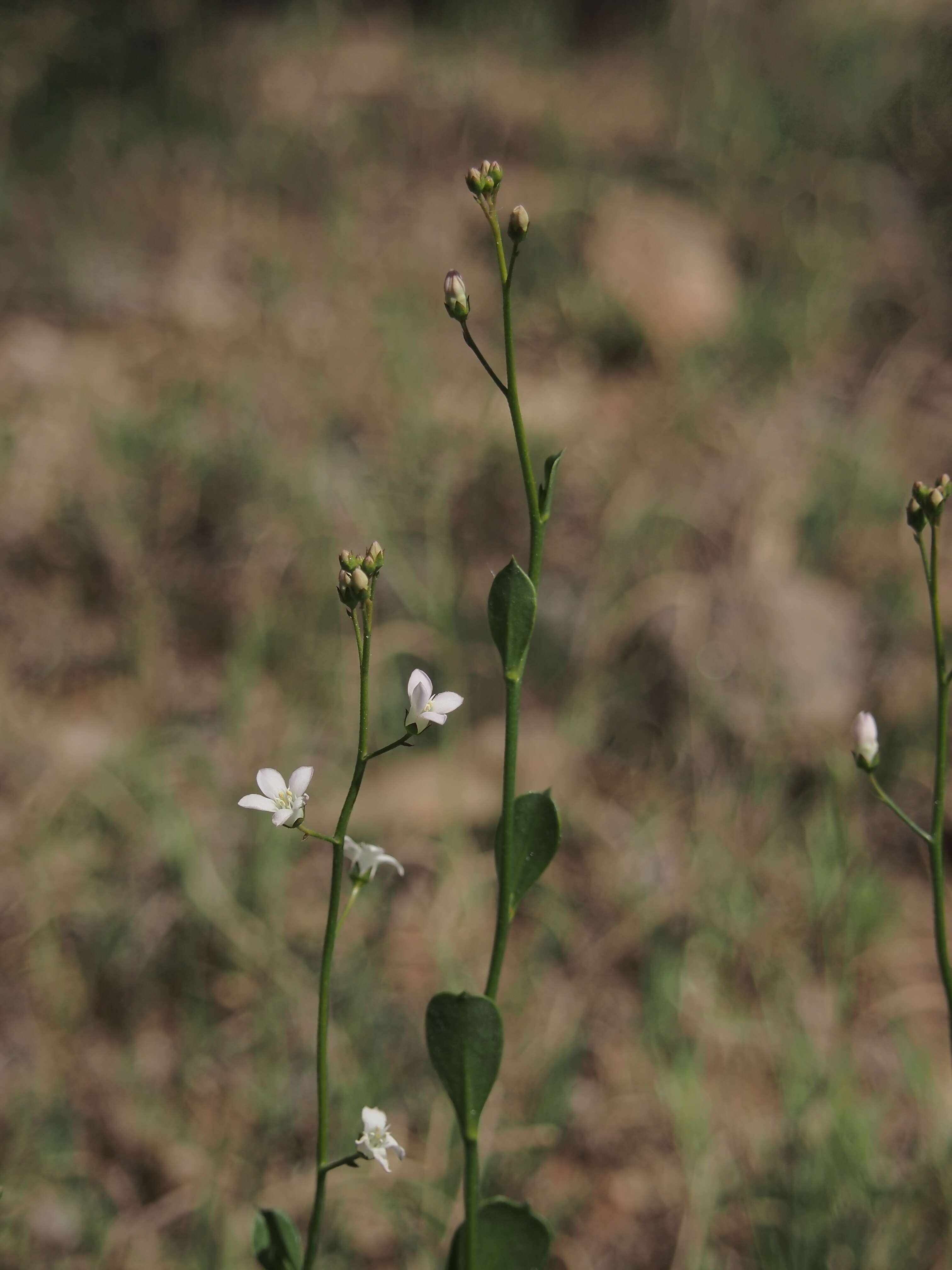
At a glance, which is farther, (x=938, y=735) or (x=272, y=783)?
(x=272, y=783)

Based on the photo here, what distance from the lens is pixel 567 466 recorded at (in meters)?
3.33

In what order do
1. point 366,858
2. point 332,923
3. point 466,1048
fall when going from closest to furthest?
point 332,923, point 466,1048, point 366,858

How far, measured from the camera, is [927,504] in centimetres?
98

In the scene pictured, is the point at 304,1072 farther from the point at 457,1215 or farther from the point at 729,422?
the point at 729,422

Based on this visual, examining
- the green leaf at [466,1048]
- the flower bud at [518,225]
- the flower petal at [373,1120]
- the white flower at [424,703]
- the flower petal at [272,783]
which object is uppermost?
the flower bud at [518,225]

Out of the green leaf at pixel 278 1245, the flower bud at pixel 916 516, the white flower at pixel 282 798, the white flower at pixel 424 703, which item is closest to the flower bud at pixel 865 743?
the flower bud at pixel 916 516

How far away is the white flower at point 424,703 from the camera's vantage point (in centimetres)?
89

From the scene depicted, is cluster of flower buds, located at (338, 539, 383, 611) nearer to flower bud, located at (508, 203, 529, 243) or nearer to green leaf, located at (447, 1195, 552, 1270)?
flower bud, located at (508, 203, 529, 243)

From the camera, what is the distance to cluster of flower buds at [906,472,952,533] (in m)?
0.97

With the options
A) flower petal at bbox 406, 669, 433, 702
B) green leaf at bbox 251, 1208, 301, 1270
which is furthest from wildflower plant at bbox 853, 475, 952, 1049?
green leaf at bbox 251, 1208, 301, 1270

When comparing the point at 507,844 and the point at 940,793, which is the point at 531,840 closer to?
the point at 507,844

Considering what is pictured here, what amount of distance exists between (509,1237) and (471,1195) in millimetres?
114

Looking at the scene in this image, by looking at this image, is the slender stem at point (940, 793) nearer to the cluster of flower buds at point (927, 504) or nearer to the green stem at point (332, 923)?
the cluster of flower buds at point (927, 504)

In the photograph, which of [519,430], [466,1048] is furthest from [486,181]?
[466,1048]
